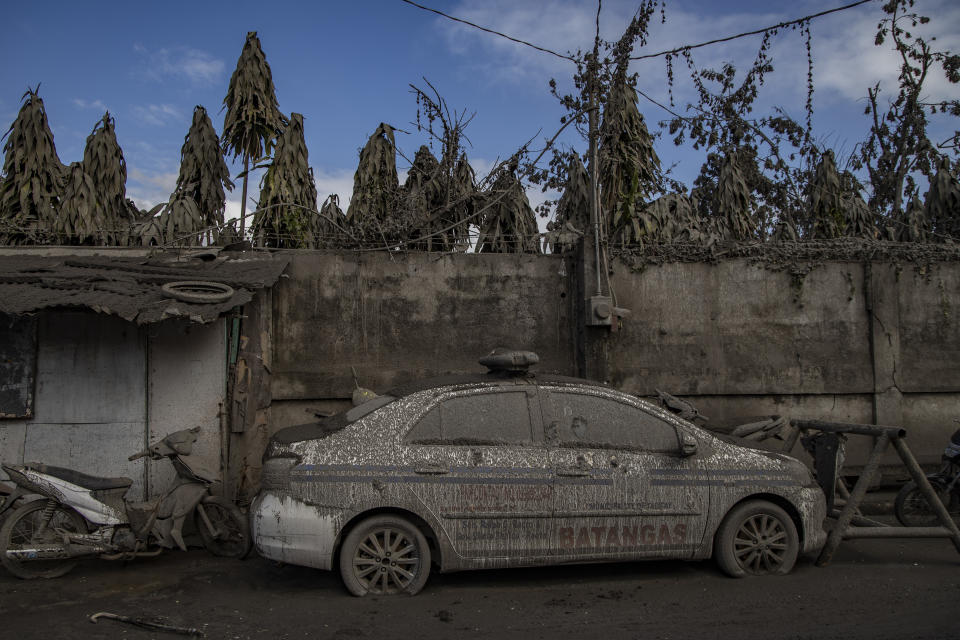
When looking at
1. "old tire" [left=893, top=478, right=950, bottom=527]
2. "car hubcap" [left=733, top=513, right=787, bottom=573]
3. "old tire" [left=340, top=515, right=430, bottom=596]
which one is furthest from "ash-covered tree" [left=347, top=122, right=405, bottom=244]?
"old tire" [left=893, top=478, right=950, bottom=527]

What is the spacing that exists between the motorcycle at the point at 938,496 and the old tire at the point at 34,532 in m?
7.24

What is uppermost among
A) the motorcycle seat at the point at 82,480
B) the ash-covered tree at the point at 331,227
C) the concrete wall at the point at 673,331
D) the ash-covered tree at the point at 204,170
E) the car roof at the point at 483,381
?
the ash-covered tree at the point at 204,170

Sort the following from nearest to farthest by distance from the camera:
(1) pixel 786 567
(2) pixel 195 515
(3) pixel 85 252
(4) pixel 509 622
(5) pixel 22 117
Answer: (4) pixel 509 622 → (1) pixel 786 567 → (2) pixel 195 515 → (3) pixel 85 252 → (5) pixel 22 117

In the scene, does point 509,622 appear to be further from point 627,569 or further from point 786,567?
point 786,567

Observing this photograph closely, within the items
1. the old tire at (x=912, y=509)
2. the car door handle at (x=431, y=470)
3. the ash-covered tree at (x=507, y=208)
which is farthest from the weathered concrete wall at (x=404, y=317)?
the old tire at (x=912, y=509)

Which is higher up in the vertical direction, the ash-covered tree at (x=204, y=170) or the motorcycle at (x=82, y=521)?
the ash-covered tree at (x=204, y=170)

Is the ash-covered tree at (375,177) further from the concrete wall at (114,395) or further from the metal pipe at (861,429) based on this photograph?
the metal pipe at (861,429)

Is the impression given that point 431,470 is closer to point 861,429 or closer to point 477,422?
point 477,422

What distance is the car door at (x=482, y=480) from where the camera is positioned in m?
4.85

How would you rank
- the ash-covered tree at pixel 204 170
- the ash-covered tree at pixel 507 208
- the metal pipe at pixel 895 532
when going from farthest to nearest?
1. the ash-covered tree at pixel 204 170
2. the ash-covered tree at pixel 507 208
3. the metal pipe at pixel 895 532

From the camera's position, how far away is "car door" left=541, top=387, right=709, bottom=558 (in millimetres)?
4973

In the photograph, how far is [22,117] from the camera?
9531mm

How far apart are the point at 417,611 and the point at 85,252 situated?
558 centimetres

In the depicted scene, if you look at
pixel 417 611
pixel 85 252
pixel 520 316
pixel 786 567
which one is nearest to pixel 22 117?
pixel 85 252
